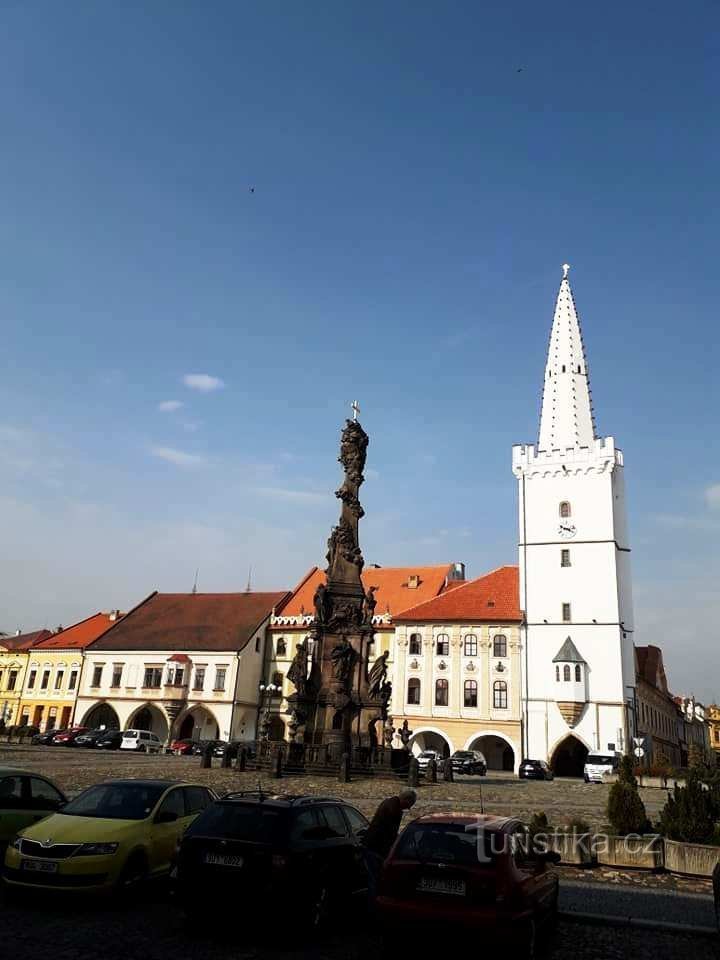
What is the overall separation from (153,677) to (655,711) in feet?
143

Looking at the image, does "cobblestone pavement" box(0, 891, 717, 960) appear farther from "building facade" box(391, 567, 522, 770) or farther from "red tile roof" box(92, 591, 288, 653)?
"red tile roof" box(92, 591, 288, 653)

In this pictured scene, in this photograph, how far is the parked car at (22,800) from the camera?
11.0m

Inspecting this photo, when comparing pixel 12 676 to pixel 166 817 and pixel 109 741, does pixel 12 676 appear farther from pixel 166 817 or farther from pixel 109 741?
pixel 166 817

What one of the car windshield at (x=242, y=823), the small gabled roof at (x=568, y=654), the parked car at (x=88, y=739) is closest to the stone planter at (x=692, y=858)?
the car windshield at (x=242, y=823)

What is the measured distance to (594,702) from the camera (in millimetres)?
51375

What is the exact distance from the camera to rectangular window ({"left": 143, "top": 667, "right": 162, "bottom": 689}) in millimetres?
62031

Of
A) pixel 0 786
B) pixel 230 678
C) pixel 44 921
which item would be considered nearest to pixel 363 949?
pixel 44 921

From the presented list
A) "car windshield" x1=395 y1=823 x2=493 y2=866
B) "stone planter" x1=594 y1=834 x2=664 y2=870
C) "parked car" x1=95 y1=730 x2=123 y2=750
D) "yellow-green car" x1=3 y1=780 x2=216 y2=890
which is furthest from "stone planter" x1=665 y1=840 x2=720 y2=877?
"parked car" x1=95 y1=730 x2=123 y2=750

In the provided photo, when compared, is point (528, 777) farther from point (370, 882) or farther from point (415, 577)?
point (370, 882)

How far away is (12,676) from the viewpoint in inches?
2731

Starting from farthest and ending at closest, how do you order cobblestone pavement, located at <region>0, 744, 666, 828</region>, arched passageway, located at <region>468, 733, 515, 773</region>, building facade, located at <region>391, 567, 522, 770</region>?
arched passageway, located at <region>468, 733, 515, 773</region> → building facade, located at <region>391, 567, 522, 770</region> → cobblestone pavement, located at <region>0, 744, 666, 828</region>

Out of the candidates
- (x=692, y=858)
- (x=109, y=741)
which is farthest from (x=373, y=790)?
(x=109, y=741)

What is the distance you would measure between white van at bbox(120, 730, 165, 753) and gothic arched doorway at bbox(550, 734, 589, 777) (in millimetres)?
25769

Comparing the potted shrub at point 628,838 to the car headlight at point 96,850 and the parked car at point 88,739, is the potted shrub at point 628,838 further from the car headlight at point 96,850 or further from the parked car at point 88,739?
the parked car at point 88,739
